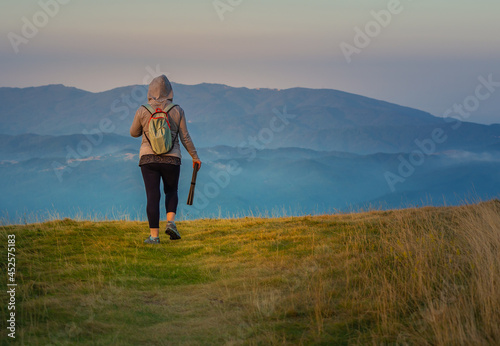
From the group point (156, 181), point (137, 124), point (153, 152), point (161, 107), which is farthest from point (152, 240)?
point (161, 107)

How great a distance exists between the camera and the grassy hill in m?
5.00

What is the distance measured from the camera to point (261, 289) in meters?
6.64

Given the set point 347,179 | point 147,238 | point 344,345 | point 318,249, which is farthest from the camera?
point 347,179

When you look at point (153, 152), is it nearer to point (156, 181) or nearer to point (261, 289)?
point (156, 181)

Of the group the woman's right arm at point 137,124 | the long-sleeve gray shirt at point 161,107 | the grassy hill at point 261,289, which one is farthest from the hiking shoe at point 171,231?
the woman's right arm at point 137,124

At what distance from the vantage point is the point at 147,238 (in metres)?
10.3

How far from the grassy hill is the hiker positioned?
0.95 metres

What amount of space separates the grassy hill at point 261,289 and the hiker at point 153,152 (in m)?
0.95

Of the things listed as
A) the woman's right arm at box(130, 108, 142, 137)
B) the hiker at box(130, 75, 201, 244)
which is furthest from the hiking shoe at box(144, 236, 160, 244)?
the woman's right arm at box(130, 108, 142, 137)

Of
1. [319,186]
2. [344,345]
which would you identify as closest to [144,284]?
[344,345]

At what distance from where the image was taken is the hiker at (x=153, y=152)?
9.74 m

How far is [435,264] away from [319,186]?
175784 mm

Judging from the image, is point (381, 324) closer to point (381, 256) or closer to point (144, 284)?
point (381, 256)

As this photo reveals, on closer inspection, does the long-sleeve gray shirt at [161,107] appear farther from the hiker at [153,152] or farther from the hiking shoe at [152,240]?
the hiking shoe at [152,240]
